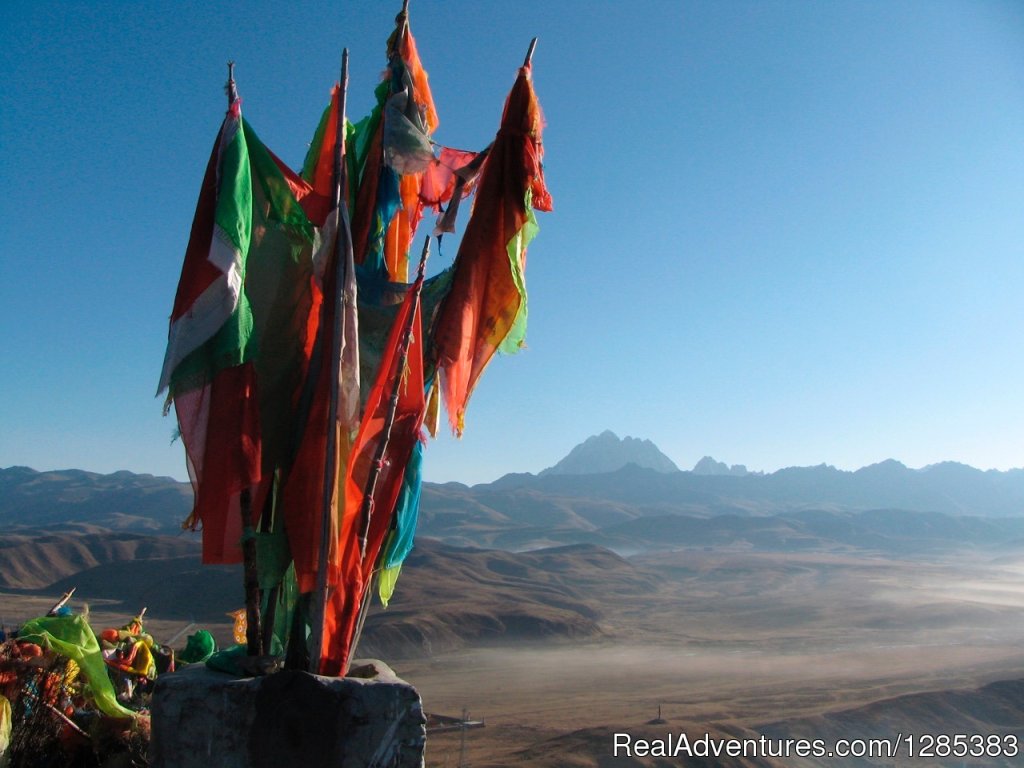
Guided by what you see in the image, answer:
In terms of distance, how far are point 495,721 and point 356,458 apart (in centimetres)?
2448

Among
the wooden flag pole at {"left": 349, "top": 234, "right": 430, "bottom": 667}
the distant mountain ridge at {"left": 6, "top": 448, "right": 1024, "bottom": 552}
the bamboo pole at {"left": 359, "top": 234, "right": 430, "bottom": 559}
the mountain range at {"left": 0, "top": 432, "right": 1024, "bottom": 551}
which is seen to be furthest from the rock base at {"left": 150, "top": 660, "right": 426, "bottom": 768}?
the mountain range at {"left": 0, "top": 432, "right": 1024, "bottom": 551}

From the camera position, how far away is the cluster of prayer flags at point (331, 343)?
257 centimetres

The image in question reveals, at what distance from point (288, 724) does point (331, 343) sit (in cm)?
114

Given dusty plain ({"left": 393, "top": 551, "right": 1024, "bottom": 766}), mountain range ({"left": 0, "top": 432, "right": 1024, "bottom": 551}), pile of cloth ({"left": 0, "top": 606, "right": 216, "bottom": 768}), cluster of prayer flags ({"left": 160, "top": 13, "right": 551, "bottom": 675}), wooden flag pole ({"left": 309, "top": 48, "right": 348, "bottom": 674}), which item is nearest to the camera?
wooden flag pole ({"left": 309, "top": 48, "right": 348, "bottom": 674})

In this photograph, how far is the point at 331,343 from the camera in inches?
105

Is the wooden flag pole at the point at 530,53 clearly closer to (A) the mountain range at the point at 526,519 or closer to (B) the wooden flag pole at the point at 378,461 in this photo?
(B) the wooden flag pole at the point at 378,461

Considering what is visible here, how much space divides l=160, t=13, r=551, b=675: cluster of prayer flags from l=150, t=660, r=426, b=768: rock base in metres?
0.20

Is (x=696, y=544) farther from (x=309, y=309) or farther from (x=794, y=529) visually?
(x=309, y=309)

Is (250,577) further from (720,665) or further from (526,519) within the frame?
(526,519)

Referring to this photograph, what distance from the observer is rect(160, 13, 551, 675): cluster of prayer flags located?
8.43 feet

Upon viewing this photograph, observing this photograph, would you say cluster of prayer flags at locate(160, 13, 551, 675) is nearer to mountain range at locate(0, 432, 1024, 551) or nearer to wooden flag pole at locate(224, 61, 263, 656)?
wooden flag pole at locate(224, 61, 263, 656)

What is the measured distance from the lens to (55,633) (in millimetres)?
3924

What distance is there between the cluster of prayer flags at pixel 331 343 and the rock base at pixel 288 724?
20 centimetres

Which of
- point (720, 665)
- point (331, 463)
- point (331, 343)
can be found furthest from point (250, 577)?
point (720, 665)
